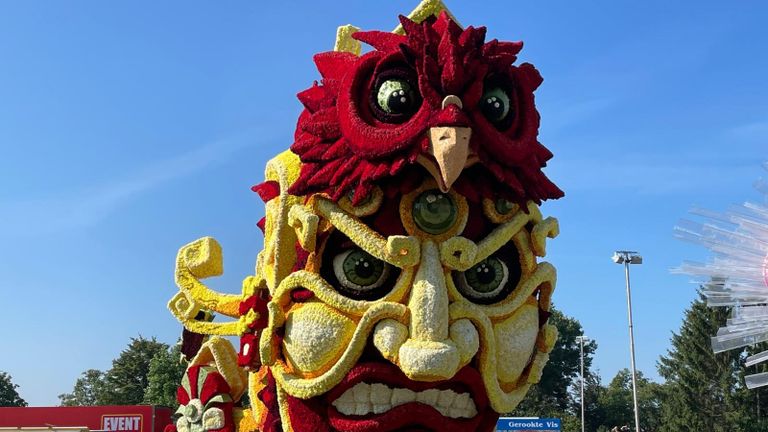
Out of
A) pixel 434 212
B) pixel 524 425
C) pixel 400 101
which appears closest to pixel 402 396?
pixel 434 212

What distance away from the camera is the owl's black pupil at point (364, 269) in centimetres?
779

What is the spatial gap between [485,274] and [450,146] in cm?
150

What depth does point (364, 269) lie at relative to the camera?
7.79 meters

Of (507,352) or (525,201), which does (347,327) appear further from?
(525,201)

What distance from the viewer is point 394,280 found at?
775cm

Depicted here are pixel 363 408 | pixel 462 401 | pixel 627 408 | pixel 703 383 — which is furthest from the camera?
pixel 627 408

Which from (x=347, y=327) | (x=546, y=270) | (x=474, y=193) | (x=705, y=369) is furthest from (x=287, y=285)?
(x=705, y=369)

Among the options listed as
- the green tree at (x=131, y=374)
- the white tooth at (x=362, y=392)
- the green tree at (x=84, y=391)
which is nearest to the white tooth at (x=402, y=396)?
the white tooth at (x=362, y=392)

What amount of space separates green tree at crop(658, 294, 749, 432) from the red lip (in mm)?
26643

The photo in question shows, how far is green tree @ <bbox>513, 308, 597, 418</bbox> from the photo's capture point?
4694 cm

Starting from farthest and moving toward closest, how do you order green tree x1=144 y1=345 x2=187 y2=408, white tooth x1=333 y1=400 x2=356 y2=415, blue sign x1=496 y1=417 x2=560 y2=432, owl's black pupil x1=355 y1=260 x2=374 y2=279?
green tree x1=144 y1=345 x2=187 y2=408 → blue sign x1=496 y1=417 x2=560 y2=432 → owl's black pupil x1=355 y1=260 x2=374 y2=279 → white tooth x1=333 y1=400 x2=356 y2=415

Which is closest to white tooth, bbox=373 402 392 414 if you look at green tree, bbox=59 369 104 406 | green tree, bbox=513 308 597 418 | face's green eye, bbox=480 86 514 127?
face's green eye, bbox=480 86 514 127

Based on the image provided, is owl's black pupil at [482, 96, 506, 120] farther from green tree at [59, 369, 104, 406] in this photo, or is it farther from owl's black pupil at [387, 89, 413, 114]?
green tree at [59, 369, 104, 406]

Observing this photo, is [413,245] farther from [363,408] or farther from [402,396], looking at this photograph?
[363,408]
